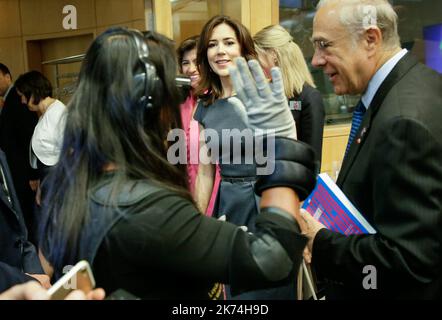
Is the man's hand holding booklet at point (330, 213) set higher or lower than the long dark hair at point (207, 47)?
lower

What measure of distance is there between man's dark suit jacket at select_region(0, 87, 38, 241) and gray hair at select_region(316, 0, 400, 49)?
3308mm

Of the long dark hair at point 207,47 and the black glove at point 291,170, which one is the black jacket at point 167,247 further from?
the long dark hair at point 207,47

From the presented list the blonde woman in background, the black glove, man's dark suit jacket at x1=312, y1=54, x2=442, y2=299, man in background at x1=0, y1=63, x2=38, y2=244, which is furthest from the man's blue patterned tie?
man in background at x1=0, y1=63, x2=38, y2=244

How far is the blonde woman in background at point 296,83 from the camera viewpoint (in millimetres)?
3275

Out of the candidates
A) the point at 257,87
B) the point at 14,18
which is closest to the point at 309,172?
the point at 257,87

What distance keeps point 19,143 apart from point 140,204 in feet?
11.6

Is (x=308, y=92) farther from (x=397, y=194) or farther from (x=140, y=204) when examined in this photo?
(x=140, y=204)

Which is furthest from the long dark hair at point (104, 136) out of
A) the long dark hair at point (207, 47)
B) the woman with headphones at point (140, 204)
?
the long dark hair at point (207, 47)

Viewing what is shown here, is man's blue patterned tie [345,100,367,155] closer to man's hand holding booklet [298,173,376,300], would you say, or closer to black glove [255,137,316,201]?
man's hand holding booklet [298,173,376,300]

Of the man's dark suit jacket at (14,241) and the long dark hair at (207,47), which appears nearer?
the man's dark suit jacket at (14,241)

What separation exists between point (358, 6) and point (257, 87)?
61 centimetres

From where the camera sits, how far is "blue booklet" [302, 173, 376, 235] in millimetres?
1438

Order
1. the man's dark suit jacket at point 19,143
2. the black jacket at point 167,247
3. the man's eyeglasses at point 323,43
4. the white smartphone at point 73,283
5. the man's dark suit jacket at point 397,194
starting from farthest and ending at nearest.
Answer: the man's dark suit jacket at point 19,143 → the man's eyeglasses at point 323,43 → the man's dark suit jacket at point 397,194 → the black jacket at point 167,247 → the white smartphone at point 73,283

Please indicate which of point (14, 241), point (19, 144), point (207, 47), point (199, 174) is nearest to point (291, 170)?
point (14, 241)
